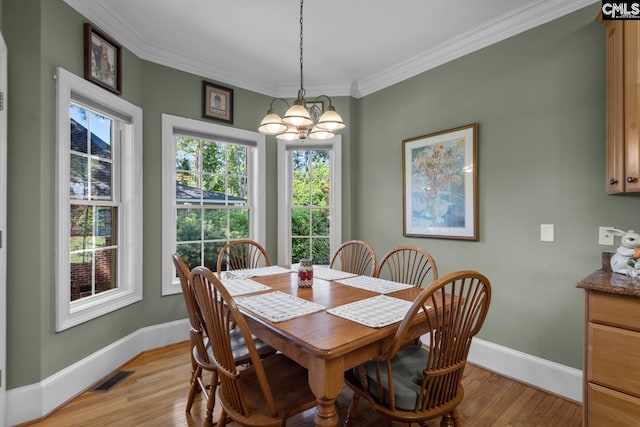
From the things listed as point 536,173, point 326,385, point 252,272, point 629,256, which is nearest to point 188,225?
point 252,272

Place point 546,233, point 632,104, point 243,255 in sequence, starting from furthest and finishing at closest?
point 243,255
point 546,233
point 632,104

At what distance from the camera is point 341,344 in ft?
3.80

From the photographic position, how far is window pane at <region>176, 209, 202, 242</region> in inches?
123

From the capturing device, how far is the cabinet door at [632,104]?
162 cm

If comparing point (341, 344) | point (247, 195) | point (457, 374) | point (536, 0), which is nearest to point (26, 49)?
point (247, 195)

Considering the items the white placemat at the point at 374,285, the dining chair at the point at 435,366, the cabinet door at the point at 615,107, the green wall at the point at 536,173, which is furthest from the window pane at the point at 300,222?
the cabinet door at the point at 615,107

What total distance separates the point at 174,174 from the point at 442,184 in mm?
2478

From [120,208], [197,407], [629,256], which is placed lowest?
[197,407]

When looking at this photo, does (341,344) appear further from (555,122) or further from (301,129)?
(555,122)

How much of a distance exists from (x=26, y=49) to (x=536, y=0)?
331cm

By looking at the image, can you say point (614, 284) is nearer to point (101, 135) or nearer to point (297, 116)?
point (297, 116)

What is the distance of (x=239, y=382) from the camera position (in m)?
1.26

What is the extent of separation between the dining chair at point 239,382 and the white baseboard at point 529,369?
1.81 meters

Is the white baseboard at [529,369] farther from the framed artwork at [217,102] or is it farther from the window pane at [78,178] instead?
the window pane at [78,178]
